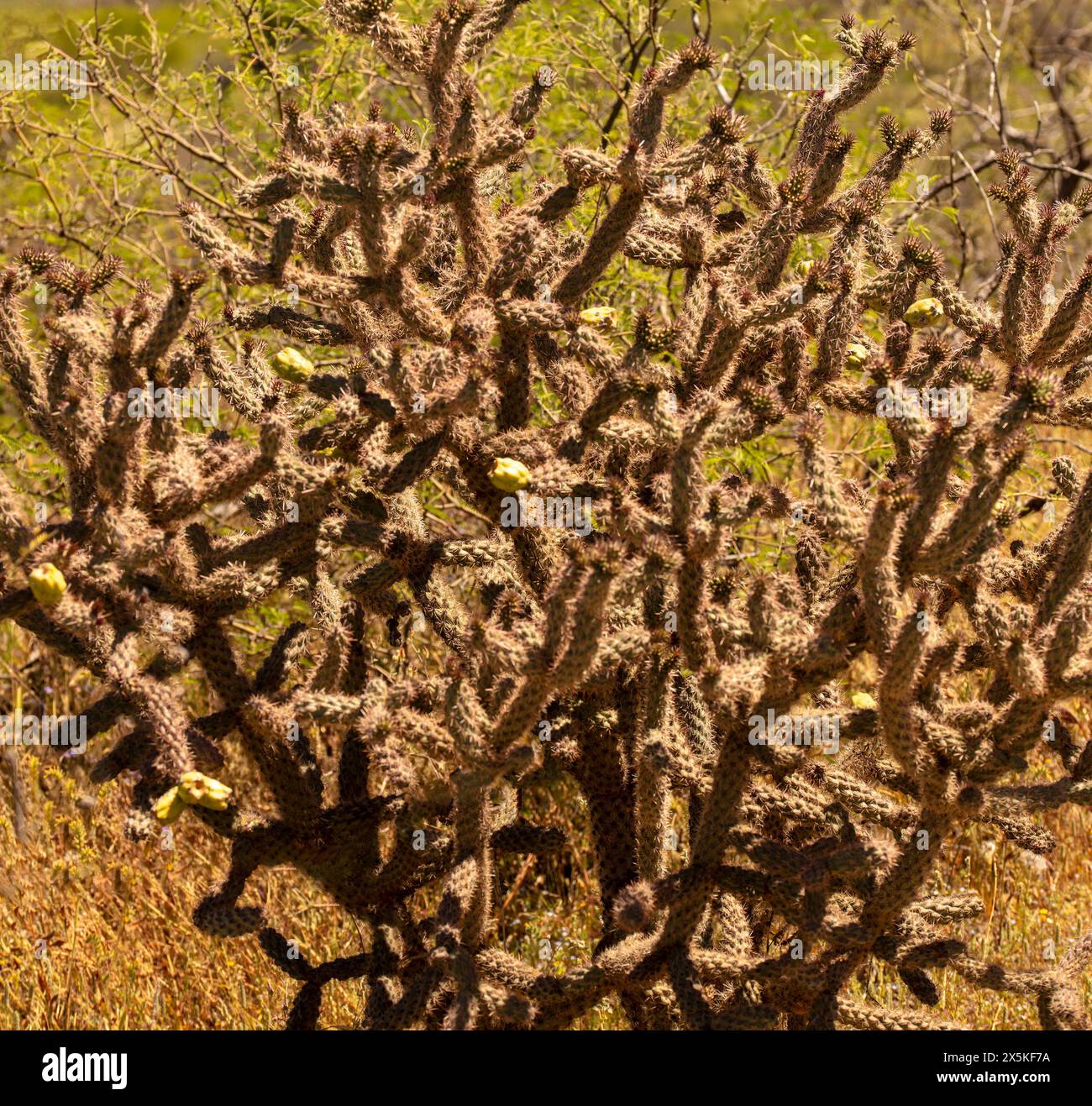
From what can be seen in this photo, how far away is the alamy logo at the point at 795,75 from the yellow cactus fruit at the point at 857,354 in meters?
1.22

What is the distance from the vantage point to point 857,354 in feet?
13.8

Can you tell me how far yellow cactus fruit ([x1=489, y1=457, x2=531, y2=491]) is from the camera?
356 cm

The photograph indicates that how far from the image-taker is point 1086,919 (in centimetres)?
507

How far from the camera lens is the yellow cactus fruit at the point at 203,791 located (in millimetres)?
3275

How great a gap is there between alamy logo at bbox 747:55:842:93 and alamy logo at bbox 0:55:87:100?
2.80 meters

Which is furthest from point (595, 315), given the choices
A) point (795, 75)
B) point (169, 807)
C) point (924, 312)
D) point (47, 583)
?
point (795, 75)

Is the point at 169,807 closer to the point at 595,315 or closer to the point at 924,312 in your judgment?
the point at 595,315

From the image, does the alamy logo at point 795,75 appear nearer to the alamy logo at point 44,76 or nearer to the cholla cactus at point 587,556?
the cholla cactus at point 587,556

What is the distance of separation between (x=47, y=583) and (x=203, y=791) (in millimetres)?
627

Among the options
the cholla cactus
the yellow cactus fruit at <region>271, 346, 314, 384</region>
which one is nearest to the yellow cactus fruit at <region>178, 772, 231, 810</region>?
the cholla cactus

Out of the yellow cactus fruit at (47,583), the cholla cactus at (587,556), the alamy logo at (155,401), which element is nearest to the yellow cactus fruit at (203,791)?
the cholla cactus at (587,556)

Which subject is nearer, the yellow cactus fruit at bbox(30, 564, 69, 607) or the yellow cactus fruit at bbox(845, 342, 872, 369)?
the yellow cactus fruit at bbox(30, 564, 69, 607)
